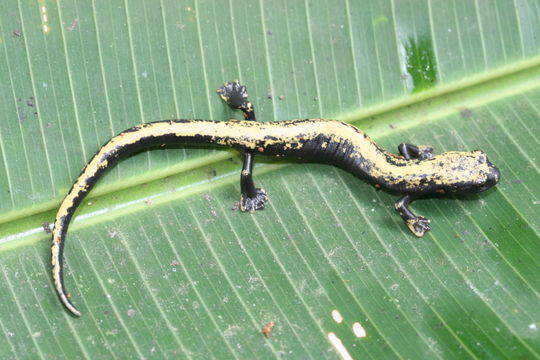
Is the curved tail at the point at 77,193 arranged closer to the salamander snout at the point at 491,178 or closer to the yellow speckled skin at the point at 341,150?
the yellow speckled skin at the point at 341,150

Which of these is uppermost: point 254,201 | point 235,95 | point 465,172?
point 235,95

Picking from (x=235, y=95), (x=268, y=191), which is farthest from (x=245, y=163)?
(x=235, y=95)

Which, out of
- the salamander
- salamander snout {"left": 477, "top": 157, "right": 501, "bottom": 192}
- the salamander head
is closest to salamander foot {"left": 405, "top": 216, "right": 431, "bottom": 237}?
the salamander

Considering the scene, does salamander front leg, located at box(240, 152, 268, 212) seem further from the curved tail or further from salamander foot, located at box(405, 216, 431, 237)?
salamander foot, located at box(405, 216, 431, 237)

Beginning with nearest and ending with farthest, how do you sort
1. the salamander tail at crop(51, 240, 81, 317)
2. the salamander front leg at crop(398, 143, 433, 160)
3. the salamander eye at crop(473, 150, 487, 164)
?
the salamander tail at crop(51, 240, 81, 317) < the salamander eye at crop(473, 150, 487, 164) < the salamander front leg at crop(398, 143, 433, 160)

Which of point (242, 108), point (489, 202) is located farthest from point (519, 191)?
point (242, 108)

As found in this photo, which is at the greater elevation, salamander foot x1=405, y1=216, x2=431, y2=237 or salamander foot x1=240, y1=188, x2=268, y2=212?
salamander foot x1=240, y1=188, x2=268, y2=212

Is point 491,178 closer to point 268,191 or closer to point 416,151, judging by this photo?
point 416,151

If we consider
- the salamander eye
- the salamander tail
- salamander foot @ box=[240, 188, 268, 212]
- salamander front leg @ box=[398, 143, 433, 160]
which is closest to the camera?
the salamander tail

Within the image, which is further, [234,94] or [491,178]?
[234,94]
